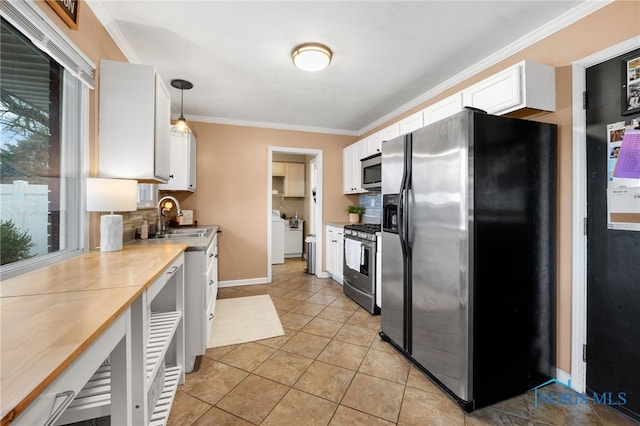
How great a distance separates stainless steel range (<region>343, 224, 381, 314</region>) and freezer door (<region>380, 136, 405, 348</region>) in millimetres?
542

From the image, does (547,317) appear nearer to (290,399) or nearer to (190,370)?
(290,399)

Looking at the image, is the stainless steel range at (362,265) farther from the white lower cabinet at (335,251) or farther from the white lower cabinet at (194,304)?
the white lower cabinet at (194,304)

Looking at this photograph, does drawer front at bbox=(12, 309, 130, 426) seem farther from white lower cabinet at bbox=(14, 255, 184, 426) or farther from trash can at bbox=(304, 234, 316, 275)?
trash can at bbox=(304, 234, 316, 275)

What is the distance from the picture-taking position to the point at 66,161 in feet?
5.51

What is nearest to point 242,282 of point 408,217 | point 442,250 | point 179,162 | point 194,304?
point 179,162

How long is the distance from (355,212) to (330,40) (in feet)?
8.85

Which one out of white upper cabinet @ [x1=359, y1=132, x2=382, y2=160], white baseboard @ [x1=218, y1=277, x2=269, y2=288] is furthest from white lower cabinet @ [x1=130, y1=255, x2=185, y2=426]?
white upper cabinet @ [x1=359, y1=132, x2=382, y2=160]

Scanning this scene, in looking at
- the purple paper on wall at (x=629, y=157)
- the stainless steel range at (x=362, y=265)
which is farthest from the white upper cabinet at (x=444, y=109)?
the stainless steel range at (x=362, y=265)

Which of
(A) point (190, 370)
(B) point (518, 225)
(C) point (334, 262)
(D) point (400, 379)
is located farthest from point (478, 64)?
(A) point (190, 370)

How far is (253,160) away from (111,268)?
3134mm

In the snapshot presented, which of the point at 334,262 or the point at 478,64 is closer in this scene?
the point at 478,64

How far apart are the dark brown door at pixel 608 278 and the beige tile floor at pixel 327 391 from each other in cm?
20

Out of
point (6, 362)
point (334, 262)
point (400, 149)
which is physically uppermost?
point (400, 149)

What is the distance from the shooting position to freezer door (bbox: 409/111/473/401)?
1.71 metres
